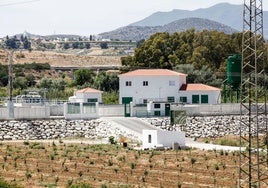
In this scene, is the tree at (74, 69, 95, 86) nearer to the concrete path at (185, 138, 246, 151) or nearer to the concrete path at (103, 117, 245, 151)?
the concrete path at (103, 117, 245, 151)

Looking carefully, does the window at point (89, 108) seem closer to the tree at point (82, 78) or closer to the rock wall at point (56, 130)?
the rock wall at point (56, 130)

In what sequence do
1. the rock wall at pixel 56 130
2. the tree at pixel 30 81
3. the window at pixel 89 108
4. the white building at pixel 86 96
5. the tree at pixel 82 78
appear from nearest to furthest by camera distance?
the rock wall at pixel 56 130 < the window at pixel 89 108 < the white building at pixel 86 96 < the tree at pixel 82 78 < the tree at pixel 30 81

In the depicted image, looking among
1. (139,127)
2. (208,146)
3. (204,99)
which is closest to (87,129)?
(139,127)

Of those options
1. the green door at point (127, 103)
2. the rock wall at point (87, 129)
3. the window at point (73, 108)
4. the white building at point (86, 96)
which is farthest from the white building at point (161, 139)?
the white building at point (86, 96)

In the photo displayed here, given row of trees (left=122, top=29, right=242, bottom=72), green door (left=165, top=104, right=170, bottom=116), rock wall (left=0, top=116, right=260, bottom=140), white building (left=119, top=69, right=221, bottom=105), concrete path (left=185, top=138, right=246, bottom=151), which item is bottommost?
concrete path (left=185, top=138, right=246, bottom=151)

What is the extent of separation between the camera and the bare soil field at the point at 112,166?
3903 centimetres

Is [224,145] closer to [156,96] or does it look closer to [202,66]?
[156,96]

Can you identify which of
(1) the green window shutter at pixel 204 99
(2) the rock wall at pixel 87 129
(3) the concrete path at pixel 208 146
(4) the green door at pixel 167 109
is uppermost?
(1) the green window shutter at pixel 204 99

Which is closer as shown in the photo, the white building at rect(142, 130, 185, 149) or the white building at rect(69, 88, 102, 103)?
the white building at rect(142, 130, 185, 149)

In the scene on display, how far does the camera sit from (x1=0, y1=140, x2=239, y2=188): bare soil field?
39.0 m

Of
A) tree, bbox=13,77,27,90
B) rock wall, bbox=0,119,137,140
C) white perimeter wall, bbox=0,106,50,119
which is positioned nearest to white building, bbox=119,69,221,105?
rock wall, bbox=0,119,137,140

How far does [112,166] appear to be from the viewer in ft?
146

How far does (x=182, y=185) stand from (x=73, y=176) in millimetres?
5864

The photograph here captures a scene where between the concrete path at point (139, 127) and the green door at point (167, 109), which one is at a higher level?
the green door at point (167, 109)
